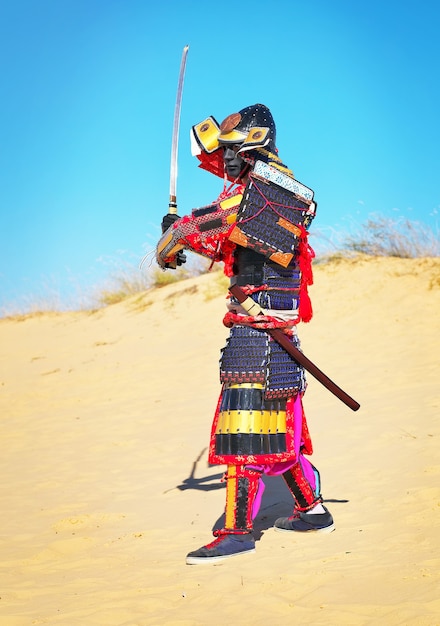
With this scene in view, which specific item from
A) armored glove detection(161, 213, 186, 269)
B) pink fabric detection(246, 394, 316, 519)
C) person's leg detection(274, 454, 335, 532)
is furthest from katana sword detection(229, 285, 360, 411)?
person's leg detection(274, 454, 335, 532)

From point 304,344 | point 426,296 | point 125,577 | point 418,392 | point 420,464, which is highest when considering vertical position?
point 426,296

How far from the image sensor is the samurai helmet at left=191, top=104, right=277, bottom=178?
365 centimetres

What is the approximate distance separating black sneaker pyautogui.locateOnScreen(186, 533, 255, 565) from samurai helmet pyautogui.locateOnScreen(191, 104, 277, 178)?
1.95m

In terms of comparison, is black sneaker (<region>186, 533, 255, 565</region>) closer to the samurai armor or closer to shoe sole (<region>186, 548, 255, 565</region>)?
shoe sole (<region>186, 548, 255, 565</region>)

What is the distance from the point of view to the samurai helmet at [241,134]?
12.0 feet

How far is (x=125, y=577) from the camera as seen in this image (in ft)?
12.1

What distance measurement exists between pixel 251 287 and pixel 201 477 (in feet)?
8.13

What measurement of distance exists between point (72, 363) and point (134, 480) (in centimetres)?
618

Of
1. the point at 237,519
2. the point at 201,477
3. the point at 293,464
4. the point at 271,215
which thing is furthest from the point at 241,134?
the point at 201,477

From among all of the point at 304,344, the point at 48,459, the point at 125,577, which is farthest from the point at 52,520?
the point at 304,344

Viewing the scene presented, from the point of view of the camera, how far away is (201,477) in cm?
579

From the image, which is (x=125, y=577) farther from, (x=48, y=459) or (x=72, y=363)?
(x=72, y=363)

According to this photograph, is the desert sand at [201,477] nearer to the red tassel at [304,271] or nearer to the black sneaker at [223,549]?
the black sneaker at [223,549]

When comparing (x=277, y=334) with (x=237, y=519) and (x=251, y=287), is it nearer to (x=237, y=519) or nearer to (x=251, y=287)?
(x=251, y=287)
